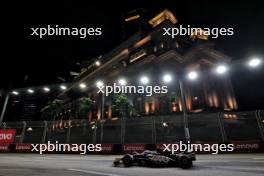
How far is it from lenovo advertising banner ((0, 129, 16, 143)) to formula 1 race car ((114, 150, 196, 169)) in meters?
17.8

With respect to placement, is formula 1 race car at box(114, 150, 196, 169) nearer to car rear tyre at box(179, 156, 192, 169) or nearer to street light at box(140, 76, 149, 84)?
car rear tyre at box(179, 156, 192, 169)

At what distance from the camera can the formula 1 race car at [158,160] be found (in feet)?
30.0

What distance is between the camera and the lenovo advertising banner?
2215cm

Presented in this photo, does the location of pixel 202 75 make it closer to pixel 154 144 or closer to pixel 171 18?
pixel 171 18

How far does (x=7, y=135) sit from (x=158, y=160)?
67.9 feet

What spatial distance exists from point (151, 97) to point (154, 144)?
108 feet

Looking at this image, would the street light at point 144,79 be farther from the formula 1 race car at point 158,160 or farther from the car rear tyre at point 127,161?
the car rear tyre at point 127,161

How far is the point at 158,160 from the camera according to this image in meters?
9.66

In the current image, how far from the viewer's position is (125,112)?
44500 mm

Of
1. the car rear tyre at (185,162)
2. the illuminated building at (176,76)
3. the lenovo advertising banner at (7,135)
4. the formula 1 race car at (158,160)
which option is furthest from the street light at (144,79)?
the car rear tyre at (185,162)

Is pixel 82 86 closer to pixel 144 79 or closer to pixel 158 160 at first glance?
pixel 144 79

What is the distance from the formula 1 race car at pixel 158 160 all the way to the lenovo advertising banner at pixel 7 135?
17.8 meters

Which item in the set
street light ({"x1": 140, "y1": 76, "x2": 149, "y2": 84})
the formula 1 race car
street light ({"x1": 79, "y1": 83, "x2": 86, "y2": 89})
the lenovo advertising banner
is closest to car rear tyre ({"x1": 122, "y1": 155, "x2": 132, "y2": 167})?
the formula 1 race car

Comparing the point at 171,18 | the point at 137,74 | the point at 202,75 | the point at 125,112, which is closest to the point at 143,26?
the point at 171,18
